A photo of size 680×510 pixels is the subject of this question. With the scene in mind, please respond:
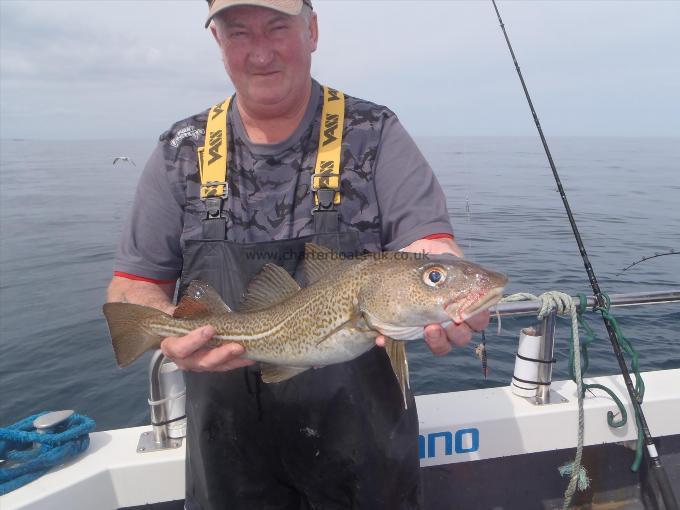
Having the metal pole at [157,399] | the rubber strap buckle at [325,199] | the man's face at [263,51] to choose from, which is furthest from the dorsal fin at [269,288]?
the man's face at [263,51]

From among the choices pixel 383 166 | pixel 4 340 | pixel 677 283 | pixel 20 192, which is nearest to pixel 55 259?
pixel 4 340

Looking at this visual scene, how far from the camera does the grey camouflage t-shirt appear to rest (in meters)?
2.71

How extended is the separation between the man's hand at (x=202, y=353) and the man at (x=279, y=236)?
0.04 feet

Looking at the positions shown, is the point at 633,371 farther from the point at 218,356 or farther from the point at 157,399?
A: the point at 157,399

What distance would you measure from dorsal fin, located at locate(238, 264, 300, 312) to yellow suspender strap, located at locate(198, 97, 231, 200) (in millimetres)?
540

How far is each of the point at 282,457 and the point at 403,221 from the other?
149 cm

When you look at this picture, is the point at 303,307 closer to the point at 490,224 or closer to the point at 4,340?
the point at 4,340

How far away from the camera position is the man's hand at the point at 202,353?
2430 mm

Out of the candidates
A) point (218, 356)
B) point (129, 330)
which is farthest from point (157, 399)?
point (218, 356)

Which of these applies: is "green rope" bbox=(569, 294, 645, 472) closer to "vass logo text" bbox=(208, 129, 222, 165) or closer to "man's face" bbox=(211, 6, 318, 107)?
"man's face" bbox=(211, 6, 318, 107)

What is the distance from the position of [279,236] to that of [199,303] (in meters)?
0.58

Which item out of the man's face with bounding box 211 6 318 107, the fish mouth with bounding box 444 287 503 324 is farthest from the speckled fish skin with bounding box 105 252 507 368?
the man's face with bounding box 211 6 318 107

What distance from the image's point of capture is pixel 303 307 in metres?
2.51

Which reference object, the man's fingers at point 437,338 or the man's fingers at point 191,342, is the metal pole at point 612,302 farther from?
the man's fingers at point 191,342
